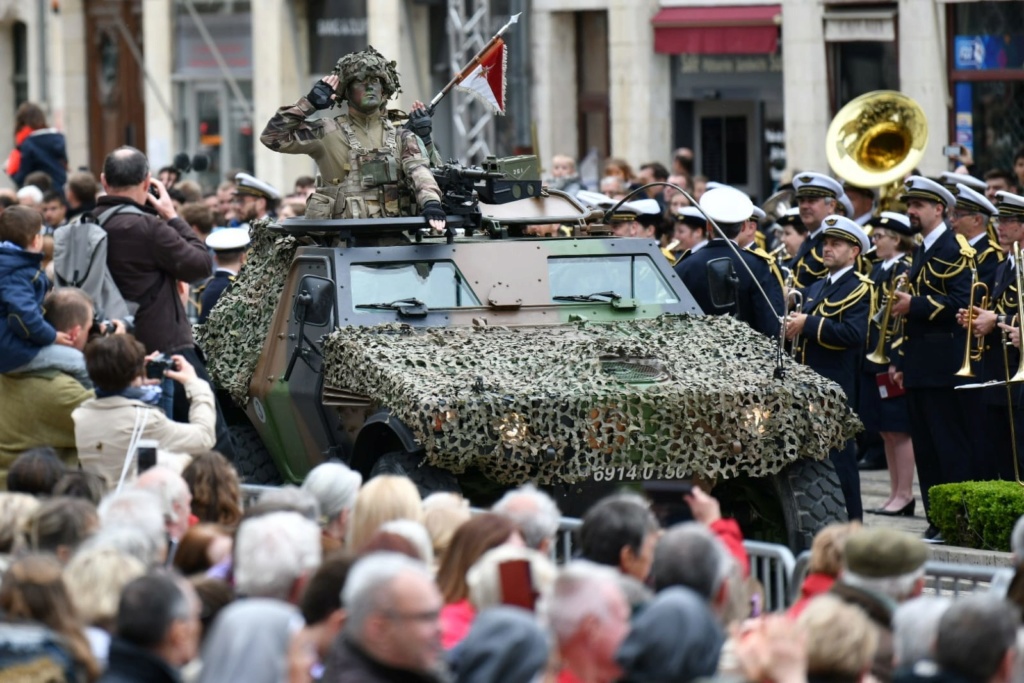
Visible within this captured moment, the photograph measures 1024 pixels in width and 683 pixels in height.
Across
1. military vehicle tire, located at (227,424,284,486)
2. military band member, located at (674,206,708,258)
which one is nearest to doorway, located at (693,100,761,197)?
military band member, located at (674,206,708,258)

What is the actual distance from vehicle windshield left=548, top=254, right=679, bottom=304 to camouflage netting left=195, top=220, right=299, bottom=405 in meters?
1.62

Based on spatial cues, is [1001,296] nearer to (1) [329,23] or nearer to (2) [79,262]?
(2) [79,262]

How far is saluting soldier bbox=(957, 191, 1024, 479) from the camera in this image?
1374cm

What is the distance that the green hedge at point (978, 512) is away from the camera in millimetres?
12461

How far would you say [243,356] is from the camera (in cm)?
1372

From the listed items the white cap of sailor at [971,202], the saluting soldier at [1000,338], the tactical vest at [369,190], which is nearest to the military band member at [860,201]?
the white cap of sailor at [971,202]

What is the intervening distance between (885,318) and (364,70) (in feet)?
12.8

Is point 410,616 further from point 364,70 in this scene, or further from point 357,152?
point 364,70

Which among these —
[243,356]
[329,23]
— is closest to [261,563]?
[243,356]

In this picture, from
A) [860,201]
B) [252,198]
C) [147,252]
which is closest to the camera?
[147,252]

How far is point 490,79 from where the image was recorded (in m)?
14.8

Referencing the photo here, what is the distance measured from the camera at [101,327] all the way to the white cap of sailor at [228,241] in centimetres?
480

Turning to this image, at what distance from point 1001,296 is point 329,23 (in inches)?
792

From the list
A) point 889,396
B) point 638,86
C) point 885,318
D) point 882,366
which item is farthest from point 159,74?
point 885,318
